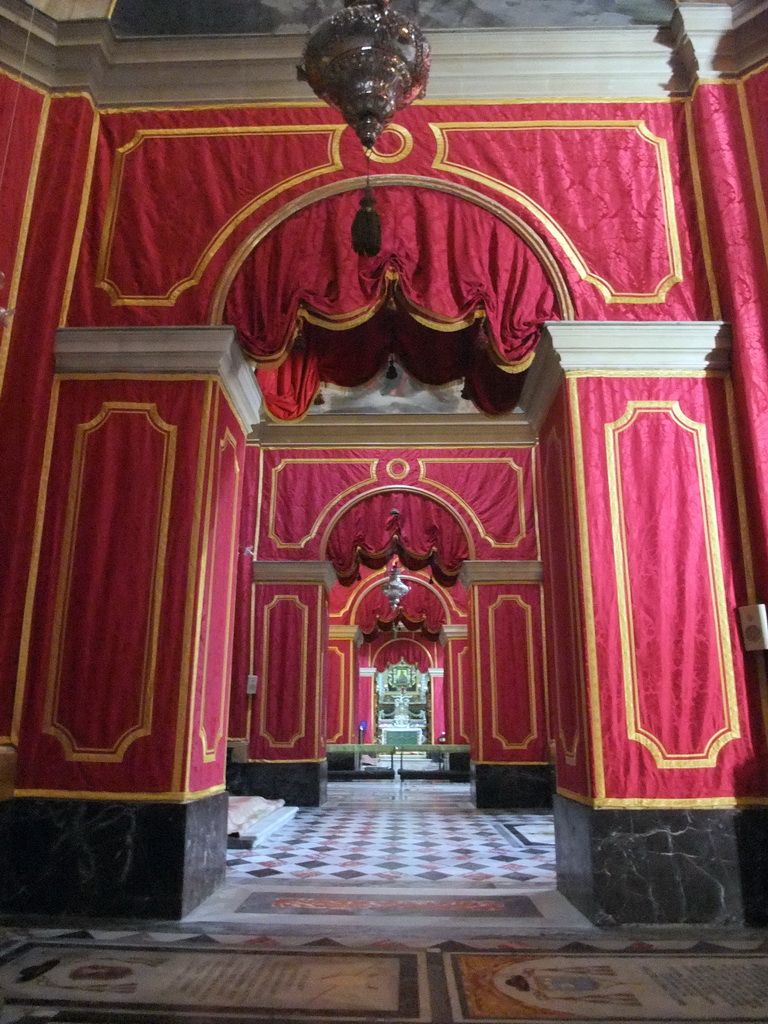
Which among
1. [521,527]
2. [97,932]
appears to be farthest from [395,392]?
[97,932]

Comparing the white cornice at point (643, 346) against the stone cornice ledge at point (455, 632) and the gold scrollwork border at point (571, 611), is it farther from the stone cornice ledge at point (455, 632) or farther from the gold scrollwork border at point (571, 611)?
the stone cornice ledge at point (455, 632)

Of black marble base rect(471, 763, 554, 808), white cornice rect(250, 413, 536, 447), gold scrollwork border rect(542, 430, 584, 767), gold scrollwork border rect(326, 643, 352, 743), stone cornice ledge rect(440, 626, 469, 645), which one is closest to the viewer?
gold scrollwork border rect(542, 430, 584, 767)

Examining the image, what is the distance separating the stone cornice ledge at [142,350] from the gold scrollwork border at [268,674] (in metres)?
5.25

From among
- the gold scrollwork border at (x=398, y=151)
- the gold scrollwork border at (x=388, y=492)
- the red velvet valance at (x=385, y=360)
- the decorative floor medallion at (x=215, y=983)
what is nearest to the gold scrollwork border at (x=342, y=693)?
the gold scrollwork border at (x=388, y=492)

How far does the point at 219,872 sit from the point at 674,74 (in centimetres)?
550

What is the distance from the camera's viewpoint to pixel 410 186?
15.3ft

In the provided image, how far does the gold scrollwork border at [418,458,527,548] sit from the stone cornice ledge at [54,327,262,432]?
5.51 m

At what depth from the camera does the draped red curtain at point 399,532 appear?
9.73 meters

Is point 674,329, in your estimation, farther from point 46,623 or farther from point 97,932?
point 97,932

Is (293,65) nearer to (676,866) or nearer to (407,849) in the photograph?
(676,866)

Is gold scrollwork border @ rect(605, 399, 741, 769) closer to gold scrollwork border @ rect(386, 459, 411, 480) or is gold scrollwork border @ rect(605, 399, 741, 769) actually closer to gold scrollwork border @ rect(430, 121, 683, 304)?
gold scrollwork border @ rect(430, 121, 683, 304)

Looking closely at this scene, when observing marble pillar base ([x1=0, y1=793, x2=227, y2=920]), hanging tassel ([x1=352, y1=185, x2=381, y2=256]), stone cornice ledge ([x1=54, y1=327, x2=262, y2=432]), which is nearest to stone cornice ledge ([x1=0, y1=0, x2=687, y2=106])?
stone cornice ledge ([x1=54, y1=327, x2=262, y2=432])

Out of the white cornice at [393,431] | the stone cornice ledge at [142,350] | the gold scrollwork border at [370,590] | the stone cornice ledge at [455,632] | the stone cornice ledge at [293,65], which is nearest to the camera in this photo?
the stone cornice ledge at [142,350]

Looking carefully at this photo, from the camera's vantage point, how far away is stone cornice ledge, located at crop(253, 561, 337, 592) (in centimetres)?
924
